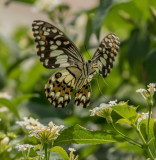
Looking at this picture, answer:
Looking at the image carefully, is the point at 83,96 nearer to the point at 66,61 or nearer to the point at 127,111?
the point at 66,61

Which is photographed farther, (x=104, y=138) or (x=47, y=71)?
(x=47, y=71)

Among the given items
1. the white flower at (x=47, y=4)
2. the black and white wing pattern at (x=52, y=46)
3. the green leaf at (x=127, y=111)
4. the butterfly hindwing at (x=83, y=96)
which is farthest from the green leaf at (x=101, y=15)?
the white flower at (x=47, y=4)

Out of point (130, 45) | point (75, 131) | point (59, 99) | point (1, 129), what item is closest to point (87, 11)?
point (130, 45)

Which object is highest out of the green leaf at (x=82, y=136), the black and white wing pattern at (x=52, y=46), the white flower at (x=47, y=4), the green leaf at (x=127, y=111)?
the white flower at (x=47, y=4)

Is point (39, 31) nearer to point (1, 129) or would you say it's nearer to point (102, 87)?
point (1, 129)

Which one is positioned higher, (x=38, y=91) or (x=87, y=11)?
(x=87, y=11)

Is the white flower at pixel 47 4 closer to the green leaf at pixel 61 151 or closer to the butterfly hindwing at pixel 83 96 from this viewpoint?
the butterfly hindwing at pixel 83 96

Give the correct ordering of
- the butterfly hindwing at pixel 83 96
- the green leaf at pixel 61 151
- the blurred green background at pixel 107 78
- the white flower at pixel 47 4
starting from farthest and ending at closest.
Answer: the white flower at pixel 47 4
the blurred green background at pixel 107 78
the butterfly hindwing at pixel 83 96
the green leaf at pixel 61 151
